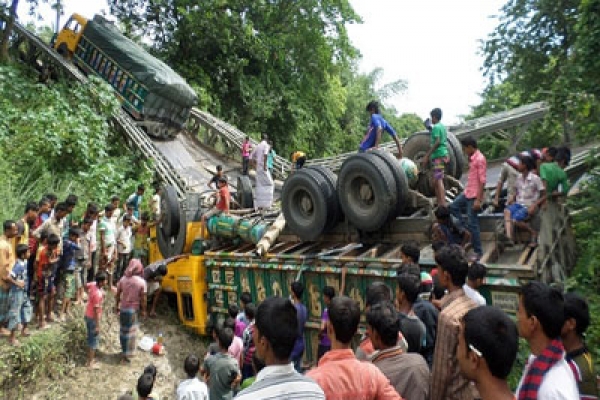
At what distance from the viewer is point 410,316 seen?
326 centimetres

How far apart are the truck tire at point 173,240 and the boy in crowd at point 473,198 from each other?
14.7 ft

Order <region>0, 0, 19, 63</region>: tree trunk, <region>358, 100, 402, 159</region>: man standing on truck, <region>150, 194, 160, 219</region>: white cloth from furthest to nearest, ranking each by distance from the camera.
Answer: <region>0, 0, 19, 63</region>: tree trunk
<region>150, 194, 160, 219</region>: white cloth
<region>358, 100, 402, 159</region>: man standing on truck

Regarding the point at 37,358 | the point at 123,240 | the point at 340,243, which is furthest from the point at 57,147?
the point at 340,243

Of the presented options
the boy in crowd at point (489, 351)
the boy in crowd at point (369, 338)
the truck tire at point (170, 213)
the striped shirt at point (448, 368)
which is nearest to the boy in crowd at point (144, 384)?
the boy in crowd at point (369, 338)

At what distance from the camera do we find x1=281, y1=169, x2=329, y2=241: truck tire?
651cm

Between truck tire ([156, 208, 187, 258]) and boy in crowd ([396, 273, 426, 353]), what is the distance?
17.7 ft

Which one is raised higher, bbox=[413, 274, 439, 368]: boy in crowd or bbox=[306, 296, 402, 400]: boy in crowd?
bbox=[306, 296, 402, 400]: boy in crowd

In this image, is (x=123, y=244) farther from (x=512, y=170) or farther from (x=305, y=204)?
(x=512, y=170)

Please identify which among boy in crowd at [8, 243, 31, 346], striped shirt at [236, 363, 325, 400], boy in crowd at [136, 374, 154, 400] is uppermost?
striped shirt at [236, 363, 325, 400]

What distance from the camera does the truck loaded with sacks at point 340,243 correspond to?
5289 mm

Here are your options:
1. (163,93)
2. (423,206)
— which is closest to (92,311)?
(423,206)

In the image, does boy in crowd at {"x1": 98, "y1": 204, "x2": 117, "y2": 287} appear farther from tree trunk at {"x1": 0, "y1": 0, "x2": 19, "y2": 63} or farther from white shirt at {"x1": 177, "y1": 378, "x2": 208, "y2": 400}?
tree trunk at {"x1": 0, "y1": 0, "x2": 19, "y2": 63}

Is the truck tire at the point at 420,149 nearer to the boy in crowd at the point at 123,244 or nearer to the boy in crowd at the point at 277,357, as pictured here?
the boy in crowd at the point at 123,244

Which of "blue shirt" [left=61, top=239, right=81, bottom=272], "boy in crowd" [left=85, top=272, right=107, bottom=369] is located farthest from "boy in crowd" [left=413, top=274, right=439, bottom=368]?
"blue shirt" [left=61, top=239, right=81, bottom=272]
